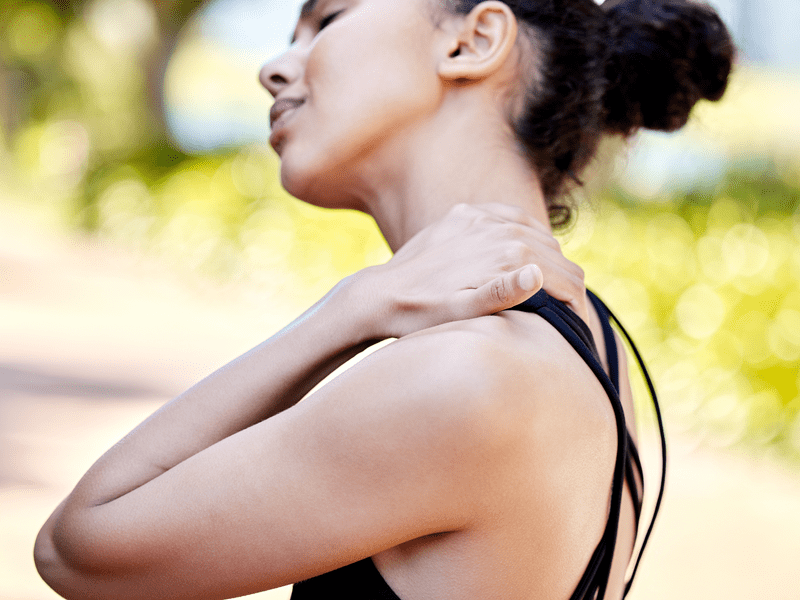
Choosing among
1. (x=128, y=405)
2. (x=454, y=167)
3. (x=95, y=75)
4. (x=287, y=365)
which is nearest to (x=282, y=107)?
(x=454, y=167)

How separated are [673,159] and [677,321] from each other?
5.24 feet

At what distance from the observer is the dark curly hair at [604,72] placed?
148 cm

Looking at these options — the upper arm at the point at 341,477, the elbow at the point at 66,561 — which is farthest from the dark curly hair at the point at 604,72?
the elbow at the point at 66,561

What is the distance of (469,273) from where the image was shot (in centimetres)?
108

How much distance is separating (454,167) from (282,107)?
1.23 ft

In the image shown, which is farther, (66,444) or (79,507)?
(66,444)

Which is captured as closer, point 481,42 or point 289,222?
point 481,42

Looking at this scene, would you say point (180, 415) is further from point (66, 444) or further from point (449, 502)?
point (66, 444)

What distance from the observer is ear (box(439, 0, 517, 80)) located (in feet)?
4.53

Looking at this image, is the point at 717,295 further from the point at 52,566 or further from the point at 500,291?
the point at 52,566

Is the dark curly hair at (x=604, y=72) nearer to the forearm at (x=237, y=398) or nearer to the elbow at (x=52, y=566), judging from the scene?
the forearm at (x=237, y=398)

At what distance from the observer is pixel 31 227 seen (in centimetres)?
1056

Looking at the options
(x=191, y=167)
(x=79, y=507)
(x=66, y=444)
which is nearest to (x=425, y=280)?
(x=79, y=507)

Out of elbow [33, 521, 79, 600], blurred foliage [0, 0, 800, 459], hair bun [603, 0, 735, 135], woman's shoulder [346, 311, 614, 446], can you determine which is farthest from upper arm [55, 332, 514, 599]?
blurred foliage [0, 0, 800, 459]
